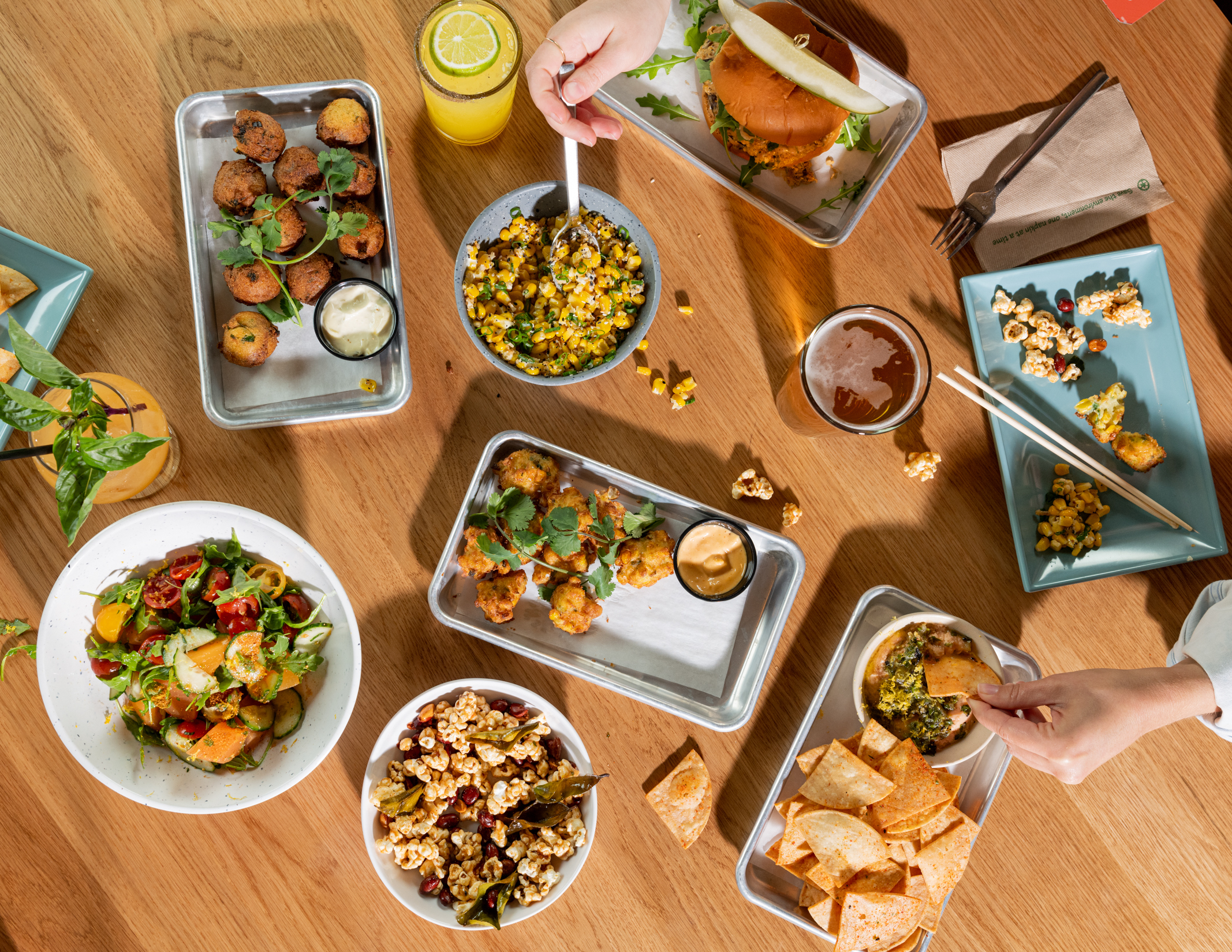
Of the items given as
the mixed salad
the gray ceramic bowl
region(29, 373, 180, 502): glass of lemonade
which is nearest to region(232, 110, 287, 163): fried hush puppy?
the gray ceramic bowl

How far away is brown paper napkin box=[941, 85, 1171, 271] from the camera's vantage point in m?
1.80

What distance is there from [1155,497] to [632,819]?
58.0 inches

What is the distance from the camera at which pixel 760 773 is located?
1841 millimetres

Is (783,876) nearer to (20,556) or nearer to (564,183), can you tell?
(564,183)

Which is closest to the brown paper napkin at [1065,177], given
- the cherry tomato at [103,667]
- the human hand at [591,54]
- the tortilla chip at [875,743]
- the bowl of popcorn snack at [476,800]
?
the human hand at [591,54]

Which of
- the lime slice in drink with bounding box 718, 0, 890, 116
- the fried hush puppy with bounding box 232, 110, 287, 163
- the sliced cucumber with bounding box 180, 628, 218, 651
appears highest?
the lime slice in drink with bounding box 718, 0, 890, 116

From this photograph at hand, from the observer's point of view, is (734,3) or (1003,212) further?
(1003,212)

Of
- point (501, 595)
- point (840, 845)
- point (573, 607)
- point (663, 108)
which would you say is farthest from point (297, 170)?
point (840, 845)

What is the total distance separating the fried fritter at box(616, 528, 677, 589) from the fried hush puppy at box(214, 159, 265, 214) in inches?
45.1

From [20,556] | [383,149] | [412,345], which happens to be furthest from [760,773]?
[20,556]

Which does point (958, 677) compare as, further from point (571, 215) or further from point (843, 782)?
point (571, 215)

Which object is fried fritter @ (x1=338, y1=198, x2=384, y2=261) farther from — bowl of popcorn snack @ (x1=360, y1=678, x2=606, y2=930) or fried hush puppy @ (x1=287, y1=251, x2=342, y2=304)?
bowl of popcorn snack @ (x1=360, y1=678, x2=606, y2=930)

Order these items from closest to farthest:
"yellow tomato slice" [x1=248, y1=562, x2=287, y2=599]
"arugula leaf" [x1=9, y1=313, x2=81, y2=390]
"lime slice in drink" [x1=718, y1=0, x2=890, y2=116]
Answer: "arugula leaf" [x1=9, y1=313, x2=81, y2=390] < "lime slice in drink" [x1=718, y1=0, x2=890, y2=116] < "yellow tomato slice" [x1=248, y1=562, x2=287, y2=599]

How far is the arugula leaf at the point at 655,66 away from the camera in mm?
1771
